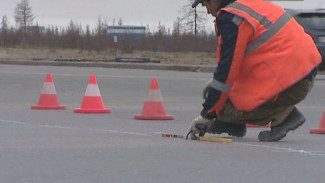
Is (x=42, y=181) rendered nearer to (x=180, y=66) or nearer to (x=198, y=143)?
(x=198, y=143)

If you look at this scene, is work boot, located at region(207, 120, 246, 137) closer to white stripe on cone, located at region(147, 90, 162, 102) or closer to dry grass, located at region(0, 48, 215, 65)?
white stripe on cone, located at region(147, 90, 162, 102)

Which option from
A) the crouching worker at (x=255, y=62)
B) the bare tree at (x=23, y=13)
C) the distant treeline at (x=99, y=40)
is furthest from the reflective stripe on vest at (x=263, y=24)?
the bare tree at (x=23, y=13)

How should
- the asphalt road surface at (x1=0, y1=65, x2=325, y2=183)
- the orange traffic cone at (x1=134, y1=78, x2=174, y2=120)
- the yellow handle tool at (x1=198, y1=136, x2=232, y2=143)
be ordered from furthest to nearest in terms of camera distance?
1. the orange traffic cone at (x1=134, y1=78, x2=174, y2=120)
2. the yellow handle tool at (x1=198, y1=136, x2=232, y2=143)
3. the asphalt road surface at (x1=0, y1=65, x2=325, y2=183)

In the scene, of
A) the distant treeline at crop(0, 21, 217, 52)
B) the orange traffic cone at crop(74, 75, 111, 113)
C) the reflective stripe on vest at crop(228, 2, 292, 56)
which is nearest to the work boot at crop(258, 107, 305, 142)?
the reflective stripe on vest at crop(228, 2, 292, 56)

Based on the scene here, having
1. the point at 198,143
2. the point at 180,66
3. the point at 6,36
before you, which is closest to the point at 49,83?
the point at 198,143

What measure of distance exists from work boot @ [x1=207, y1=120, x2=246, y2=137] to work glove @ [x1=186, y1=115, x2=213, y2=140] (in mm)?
264

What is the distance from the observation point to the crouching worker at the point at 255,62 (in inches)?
283

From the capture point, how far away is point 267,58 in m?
7.32

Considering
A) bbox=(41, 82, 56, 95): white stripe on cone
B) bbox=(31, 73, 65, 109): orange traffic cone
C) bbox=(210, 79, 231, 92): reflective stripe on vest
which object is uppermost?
bbox=(210, 79, 231, 92): reflective stripe on vest

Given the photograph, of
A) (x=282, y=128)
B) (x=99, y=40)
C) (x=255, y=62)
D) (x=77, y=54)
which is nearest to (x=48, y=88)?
(x=282, y=128)

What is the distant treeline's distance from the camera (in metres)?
43.3

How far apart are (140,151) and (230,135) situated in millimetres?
1392

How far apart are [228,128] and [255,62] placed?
0.89 m

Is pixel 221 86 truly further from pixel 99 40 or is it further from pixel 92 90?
pixel 99 40
